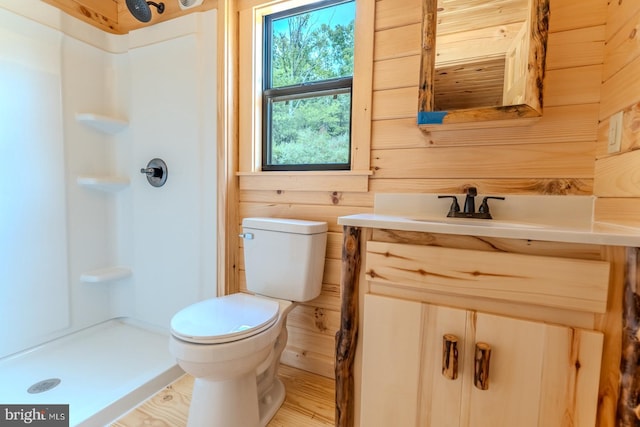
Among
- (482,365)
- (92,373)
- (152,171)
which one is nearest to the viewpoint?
(482,365)

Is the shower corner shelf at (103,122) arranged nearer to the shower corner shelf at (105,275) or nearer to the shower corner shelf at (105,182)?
the shower corner shelf at (105,182)

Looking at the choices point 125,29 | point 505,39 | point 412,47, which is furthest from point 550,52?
point 125,29

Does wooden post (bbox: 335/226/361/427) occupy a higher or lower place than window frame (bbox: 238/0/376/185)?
lower

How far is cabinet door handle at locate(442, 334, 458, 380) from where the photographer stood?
2.54 feet

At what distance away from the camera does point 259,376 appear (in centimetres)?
130

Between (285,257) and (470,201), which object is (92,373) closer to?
(285,257)

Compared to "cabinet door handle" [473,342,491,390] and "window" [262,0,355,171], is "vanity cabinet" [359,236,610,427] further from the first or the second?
"window" [262,0,355,171]

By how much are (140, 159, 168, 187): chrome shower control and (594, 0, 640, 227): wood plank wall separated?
6.76 feet

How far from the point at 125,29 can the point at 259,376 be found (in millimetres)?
2292

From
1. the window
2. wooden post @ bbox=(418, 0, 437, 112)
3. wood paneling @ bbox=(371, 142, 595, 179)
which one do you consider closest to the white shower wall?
the window

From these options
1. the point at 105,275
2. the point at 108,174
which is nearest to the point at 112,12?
the point at 108,174

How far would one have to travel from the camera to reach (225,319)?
112cm

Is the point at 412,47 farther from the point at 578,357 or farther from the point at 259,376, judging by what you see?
the point at 259,376

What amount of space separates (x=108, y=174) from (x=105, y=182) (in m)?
0.18
